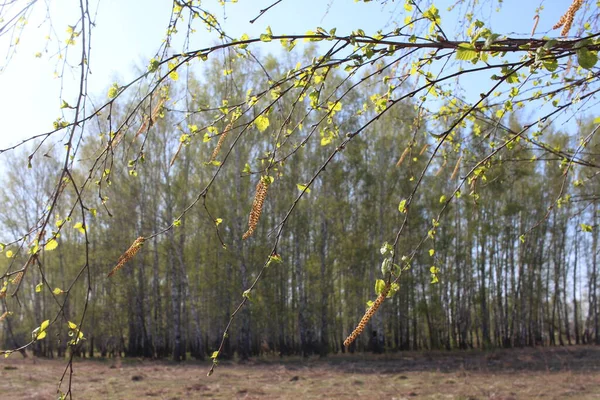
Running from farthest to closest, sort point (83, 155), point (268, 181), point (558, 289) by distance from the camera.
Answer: point (558, 289), point (83, 155), point (268, 181)

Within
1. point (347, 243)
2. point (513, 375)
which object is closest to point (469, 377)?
point (513, 375)

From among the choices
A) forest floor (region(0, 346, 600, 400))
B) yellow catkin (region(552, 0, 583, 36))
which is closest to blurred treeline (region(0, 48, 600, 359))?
forest floor (region(0, 346, 600, 400))

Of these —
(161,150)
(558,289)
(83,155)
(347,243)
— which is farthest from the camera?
(558,289)

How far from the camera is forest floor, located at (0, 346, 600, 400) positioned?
1013cm

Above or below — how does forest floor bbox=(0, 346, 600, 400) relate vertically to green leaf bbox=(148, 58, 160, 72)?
below

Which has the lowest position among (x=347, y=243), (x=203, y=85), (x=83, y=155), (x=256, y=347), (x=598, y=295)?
(x=256, y=347)

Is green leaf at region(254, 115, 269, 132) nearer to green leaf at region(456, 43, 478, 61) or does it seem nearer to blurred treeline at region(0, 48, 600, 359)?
green leaf at region(456, 43, 478, 61)

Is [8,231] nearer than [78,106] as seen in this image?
No

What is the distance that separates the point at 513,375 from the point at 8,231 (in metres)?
18.3

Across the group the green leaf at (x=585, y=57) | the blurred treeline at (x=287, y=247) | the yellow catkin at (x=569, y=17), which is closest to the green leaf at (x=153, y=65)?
the green leaf at (x=585, y=57)

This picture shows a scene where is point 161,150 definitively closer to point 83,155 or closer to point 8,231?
point 83,155

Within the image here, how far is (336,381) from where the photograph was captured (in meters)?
12.3

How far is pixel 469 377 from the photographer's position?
12.7m

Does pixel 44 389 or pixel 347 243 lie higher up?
pixel 347 243
